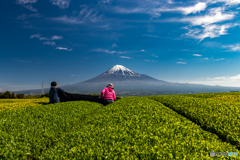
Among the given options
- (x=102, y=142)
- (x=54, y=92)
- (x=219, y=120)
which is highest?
(x=54, y=92)

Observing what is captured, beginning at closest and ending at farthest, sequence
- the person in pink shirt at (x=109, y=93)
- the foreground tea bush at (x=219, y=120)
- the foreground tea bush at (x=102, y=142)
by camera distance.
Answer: the foreground tea bush at (x=102, y=142), the foreground tea bush at (x=219, y=120), the person in pink shirt at (x=109, y=93)

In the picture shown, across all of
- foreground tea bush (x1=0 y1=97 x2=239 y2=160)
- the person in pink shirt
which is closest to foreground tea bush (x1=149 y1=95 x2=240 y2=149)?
foreground tea bush (x1=0 y1=97 x2=239 y2=160)

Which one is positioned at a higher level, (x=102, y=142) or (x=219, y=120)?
(x=102, y=142)

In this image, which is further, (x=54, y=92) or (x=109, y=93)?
(x=54, y=92)

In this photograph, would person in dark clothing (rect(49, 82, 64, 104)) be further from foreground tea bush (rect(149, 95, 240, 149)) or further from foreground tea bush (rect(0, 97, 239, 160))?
foreground tea bush (rect(149, 95, 240, 149))

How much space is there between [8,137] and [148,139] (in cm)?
716

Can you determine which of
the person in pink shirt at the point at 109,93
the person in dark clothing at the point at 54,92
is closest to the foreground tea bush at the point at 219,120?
the person in pink shirt at the point at 109,93

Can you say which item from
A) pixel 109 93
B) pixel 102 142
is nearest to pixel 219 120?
pixel 102 142

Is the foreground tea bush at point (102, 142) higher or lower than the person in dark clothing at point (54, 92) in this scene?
lower

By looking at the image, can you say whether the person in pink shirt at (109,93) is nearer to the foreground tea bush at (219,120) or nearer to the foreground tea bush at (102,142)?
the foreground tea bush at (102,142)

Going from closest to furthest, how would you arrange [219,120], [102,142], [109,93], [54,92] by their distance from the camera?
[102,142]
[219,120]
[109,93]
[54,92]

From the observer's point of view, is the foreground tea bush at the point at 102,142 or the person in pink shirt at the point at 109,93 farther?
the person in pink shirt at the point at 109,93

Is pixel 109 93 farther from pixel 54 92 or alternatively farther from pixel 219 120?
pixel 219 120

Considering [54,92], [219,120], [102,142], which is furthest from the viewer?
[54,92]
